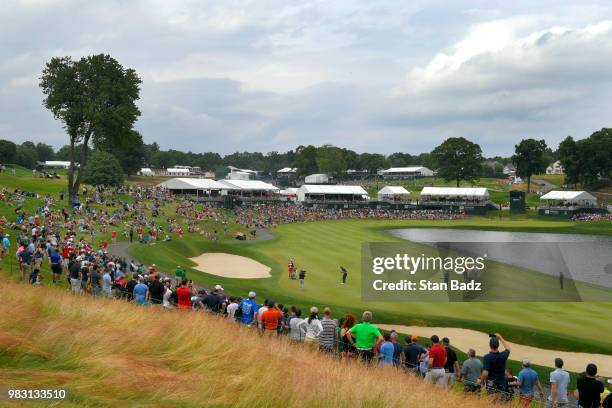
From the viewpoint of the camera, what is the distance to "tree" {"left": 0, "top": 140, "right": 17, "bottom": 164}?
137500 millimetres

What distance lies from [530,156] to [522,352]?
133 meters

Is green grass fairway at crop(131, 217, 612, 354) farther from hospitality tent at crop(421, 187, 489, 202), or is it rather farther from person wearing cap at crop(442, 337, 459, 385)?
hospitality tent at crop(421, 187, 489, 202)

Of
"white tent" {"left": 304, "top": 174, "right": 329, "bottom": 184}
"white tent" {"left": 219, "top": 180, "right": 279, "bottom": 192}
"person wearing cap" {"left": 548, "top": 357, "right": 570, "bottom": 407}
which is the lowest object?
"person wearing cap" {"left": 548, "top": 357, "right": 570, "bottom": 407}

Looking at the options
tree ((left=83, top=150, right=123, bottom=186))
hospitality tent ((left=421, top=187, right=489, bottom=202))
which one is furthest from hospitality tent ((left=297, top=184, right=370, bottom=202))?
tree ((left=83, top=150, right=123, bottom=186))

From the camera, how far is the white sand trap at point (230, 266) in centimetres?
4438

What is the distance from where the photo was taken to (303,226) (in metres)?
89.0

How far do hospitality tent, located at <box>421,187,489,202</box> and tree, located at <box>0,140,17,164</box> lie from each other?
98.4 meters

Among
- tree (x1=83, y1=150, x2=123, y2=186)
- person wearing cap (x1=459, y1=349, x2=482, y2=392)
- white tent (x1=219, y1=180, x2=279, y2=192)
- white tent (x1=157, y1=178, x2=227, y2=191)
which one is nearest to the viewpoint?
person wearing cap (x1=459, y1=349, x2=482, y2=392)

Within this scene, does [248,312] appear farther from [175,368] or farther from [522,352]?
[522,352]

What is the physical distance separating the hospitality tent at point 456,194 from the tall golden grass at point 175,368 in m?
120

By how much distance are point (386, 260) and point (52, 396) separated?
20508 mm

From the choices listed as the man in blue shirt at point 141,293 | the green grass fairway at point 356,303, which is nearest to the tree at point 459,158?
the green grass fairway at point 356,303

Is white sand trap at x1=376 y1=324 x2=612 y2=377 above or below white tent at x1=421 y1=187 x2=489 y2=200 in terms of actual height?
below

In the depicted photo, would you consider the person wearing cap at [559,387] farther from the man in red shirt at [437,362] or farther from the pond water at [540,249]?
the pond water at [540,249]
